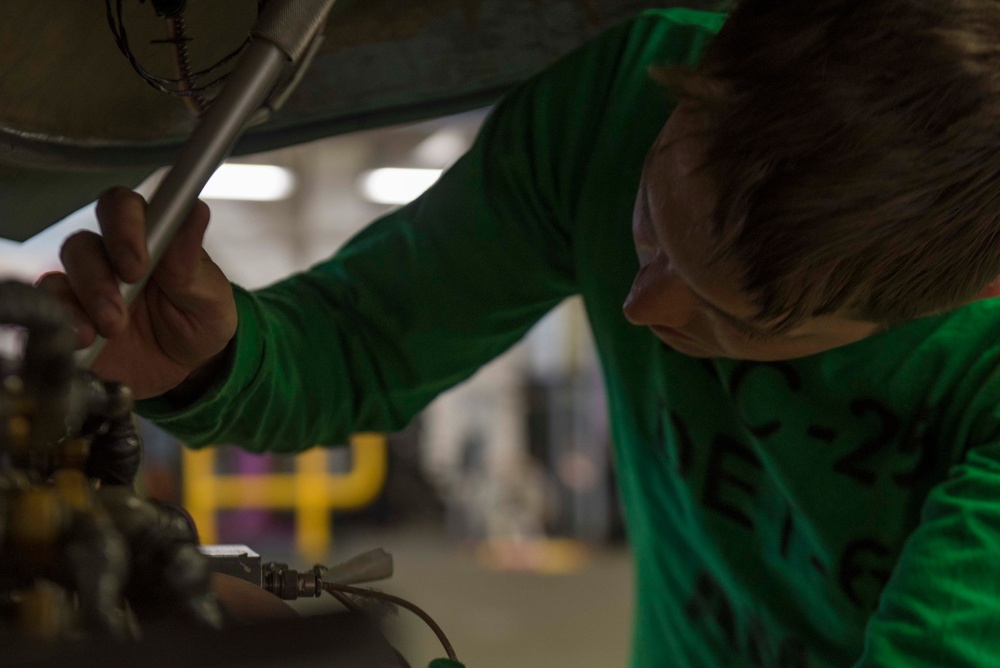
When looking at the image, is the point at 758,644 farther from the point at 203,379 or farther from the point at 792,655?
the point at 203,379

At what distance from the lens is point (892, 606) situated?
478mm

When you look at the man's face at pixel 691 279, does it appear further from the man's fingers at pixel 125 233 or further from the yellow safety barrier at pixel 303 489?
the yellow safety barrier at pixel 303 489

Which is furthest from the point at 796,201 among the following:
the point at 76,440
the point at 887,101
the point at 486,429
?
the point at 486,429

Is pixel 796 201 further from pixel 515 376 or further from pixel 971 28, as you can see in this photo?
pixel 515 376

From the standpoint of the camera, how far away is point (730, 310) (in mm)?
496

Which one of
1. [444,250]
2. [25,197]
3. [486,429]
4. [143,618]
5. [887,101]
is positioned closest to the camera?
[143,618]

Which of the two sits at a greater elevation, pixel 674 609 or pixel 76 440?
pixel 76 440

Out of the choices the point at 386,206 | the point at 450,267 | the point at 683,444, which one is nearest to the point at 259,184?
the point at 386,206

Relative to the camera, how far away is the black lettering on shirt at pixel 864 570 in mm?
583

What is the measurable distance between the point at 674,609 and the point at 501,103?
43 centimetres

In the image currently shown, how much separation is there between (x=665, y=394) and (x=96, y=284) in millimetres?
403

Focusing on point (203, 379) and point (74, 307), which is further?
point (203, 379)

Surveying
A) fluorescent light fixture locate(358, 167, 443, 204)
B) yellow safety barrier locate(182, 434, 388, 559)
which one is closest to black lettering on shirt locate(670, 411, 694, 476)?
yellow safety barrier locate(182, 434, 388, 559)

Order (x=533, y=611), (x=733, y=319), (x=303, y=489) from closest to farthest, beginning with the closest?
1. (x=733, y=319)
2. (x=533, y=611)
3. (x=303, y=489)
